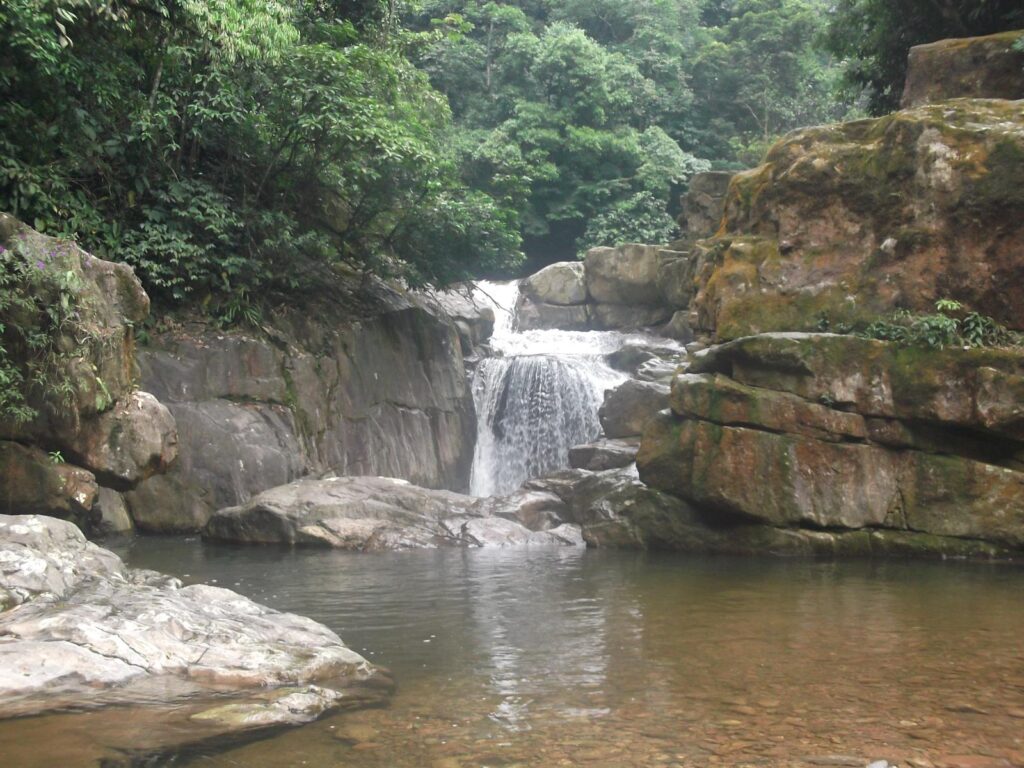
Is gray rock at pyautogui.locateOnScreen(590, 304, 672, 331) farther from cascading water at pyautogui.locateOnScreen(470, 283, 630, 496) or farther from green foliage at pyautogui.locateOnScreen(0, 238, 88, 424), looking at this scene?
green foliage at pyautogui.locateOnScreen(0, 238, 88, 424)

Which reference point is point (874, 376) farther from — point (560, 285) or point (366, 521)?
point (560, 285)

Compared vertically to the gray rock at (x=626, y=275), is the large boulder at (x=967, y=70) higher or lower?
higher

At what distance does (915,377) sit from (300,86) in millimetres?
9485

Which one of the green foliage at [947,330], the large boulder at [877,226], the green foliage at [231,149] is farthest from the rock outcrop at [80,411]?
the green foliage at [947,330]

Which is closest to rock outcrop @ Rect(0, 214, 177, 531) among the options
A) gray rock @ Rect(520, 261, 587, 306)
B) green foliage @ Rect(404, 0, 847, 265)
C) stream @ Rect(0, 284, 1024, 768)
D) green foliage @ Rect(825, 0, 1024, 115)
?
stream @ Rect(0, 284, 1024, 768)

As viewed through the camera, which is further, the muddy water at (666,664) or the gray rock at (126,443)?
the gray rock at (126,443)

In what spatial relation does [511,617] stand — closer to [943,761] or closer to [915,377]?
[943,761]

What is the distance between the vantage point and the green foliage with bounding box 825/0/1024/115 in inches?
568

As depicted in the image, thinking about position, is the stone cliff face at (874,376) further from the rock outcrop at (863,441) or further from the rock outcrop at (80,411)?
the rock outcrop at (80,411)

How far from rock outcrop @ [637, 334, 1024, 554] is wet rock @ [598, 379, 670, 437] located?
3.95 metres

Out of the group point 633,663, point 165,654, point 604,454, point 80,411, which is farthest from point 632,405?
point 165,654

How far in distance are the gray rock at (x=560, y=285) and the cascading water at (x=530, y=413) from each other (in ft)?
15.1

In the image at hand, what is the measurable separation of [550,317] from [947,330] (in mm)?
13875

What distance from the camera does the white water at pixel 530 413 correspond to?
17.8m
